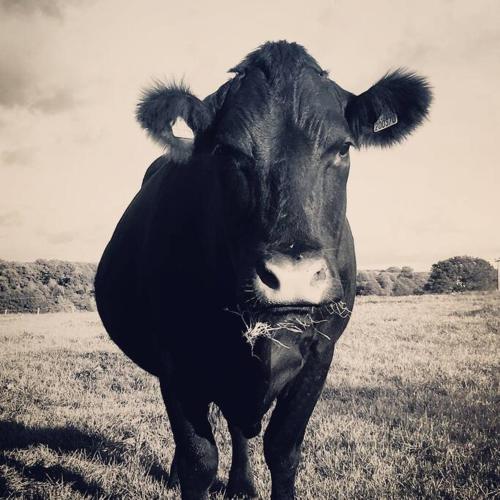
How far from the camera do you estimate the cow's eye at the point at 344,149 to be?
8.16 feet

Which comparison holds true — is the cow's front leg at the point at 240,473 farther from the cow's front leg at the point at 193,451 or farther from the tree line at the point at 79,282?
the tree line at the point at 79,282

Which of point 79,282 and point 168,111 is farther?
point 79,282

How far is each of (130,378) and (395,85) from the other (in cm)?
589

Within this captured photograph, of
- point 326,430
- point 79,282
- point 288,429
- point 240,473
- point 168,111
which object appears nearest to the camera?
point 168,111

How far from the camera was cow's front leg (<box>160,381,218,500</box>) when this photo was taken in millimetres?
2824

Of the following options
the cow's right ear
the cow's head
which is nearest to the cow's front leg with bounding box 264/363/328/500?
the cow's head

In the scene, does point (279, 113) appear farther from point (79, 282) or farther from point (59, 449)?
point (79, 282)

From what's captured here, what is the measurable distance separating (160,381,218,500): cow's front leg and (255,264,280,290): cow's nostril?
1.30 metres

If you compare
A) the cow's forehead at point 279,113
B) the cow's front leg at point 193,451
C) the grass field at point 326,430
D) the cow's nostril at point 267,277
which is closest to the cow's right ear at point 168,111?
the cow's forehead at point 279,113

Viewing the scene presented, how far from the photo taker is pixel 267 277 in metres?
1.95

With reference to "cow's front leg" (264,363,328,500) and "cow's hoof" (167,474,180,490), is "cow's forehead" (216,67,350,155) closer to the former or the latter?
"cow's front leg" (264,363,328,500)

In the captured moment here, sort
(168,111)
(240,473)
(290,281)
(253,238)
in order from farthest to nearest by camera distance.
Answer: (240,473) < (168,111) < (253,238) < (290,281)

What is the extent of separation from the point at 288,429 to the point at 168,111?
2004 mm

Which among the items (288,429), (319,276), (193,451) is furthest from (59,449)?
(319,276)
